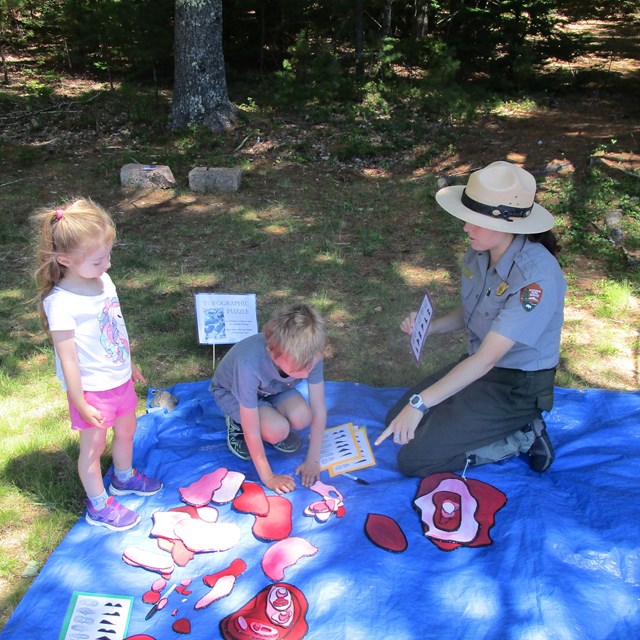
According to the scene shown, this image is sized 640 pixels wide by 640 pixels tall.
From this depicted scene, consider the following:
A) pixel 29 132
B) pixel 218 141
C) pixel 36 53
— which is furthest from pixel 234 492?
pixel 36 53

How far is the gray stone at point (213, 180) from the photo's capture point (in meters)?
5.93

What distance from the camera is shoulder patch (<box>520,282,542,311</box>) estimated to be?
2.28 m

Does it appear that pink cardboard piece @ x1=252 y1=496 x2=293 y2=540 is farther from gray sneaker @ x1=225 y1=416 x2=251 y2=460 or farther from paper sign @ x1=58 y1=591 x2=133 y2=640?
paper sign @ x1=58 y1=591 x2=133 y2=640

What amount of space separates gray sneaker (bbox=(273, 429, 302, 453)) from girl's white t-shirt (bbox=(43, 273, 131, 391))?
77 centimetres

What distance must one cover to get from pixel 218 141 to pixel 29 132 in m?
2.44

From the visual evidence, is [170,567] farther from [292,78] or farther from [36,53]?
[36,53]

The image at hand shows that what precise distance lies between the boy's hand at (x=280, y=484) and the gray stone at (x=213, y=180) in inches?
160

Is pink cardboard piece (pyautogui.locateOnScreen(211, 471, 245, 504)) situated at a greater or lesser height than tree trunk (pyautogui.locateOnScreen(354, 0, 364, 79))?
lesser

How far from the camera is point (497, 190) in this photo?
2309 millimetres

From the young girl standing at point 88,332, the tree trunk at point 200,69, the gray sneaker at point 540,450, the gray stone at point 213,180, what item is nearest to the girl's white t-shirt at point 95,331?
the young girl standing at point 88,332

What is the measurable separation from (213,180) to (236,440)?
383 cm

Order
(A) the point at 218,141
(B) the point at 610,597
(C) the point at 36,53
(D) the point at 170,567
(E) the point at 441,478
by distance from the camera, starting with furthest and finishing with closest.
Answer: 1. (C) the point at 36,53
2. (A) the point at 218,141
3. (E) the point at 441,478
4. (D) the point at 170,567
5. (B) the point at 610,597

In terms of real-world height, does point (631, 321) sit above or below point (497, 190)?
below

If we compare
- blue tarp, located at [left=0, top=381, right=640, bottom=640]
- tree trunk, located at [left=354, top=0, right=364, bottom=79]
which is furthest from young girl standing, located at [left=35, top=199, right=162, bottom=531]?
tree trunk, located at [left=354, top=0, right=364, bottom=79]
